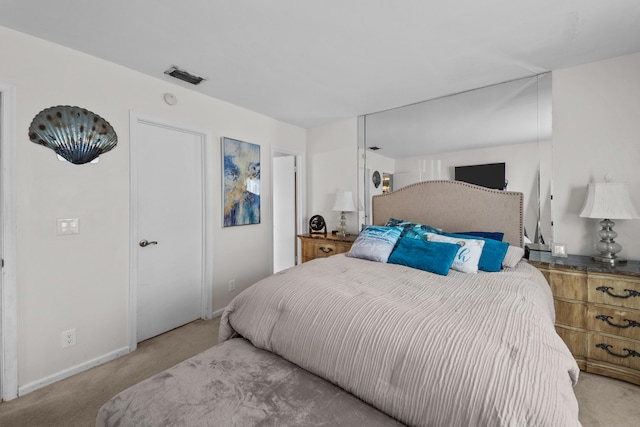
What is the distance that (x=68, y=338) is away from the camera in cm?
206

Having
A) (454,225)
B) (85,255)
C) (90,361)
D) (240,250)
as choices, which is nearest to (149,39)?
(85,255)

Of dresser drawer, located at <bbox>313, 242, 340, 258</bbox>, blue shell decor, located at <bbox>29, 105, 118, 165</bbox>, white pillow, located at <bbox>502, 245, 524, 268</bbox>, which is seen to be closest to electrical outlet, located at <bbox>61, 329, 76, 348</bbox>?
blue shell decor, located at <bbox>29, 105, 118, 165</bbox>

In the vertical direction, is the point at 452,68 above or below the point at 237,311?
above

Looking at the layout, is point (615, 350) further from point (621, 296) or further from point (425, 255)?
point (425, 255)

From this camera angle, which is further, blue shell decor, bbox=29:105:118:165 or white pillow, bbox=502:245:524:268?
white pillow, bbox=502:245:524:268

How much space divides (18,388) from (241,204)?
222 cm

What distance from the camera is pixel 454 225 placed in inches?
112

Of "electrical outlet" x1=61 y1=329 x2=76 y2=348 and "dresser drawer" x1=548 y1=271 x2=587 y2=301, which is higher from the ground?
"dresser drawer" x1=548 y1=271 x2=587 y2=301

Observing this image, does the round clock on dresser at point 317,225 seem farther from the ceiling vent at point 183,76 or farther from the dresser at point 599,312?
the dresser at point 599,312

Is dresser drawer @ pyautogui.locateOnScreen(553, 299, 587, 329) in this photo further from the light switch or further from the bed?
the light switch

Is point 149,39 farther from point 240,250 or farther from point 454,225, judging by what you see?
point 454,225

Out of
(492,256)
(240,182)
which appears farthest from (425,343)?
(240,182)

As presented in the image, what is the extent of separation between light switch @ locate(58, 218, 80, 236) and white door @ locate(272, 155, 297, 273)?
258 centimetres

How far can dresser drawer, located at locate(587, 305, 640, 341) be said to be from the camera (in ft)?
6.30
